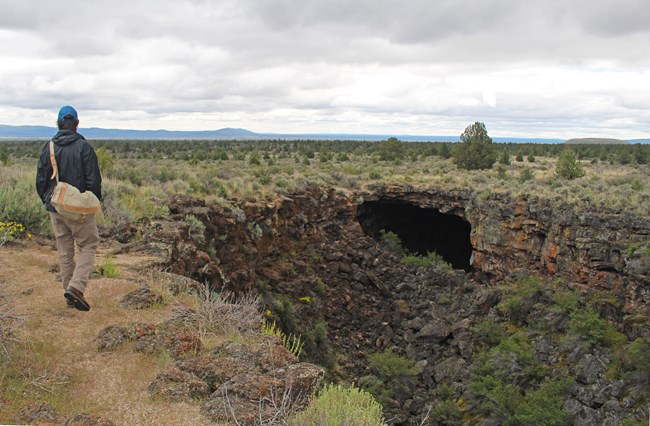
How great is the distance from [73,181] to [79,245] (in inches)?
29.1

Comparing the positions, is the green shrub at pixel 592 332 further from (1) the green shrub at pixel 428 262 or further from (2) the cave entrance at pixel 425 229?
(2) the cave entrance at pixel 425 229

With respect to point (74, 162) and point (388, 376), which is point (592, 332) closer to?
point (388, 376)

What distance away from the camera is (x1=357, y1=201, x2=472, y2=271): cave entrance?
1070 inches

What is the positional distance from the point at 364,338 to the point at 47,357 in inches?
546

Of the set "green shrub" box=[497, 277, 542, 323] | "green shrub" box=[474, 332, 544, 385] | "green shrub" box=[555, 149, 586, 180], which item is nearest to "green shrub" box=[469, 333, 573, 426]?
"green shrub" box=[474, 332, 544, 385]

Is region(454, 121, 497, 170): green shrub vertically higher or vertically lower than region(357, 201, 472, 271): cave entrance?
higher

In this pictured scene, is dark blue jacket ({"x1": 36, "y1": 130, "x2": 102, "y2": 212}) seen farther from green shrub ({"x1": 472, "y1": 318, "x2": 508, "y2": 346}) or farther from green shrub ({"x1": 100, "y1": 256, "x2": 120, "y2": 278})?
green shrub ({"x1": 472, "y1": 318, "x2": 508, "y2": 346})

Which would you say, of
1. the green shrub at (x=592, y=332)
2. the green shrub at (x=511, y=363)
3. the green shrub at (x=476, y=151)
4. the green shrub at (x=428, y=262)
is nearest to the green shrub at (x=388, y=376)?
the green shrub at (x=511, y=363)

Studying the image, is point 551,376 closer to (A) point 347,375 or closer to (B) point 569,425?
(B) point 569,425

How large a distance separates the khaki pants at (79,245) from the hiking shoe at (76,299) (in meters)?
0.04

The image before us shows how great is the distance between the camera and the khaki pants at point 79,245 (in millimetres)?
5430

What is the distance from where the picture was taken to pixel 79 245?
5.59 meters

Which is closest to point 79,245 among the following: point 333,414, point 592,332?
point 333,414

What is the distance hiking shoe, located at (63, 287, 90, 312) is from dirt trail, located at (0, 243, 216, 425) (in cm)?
6
